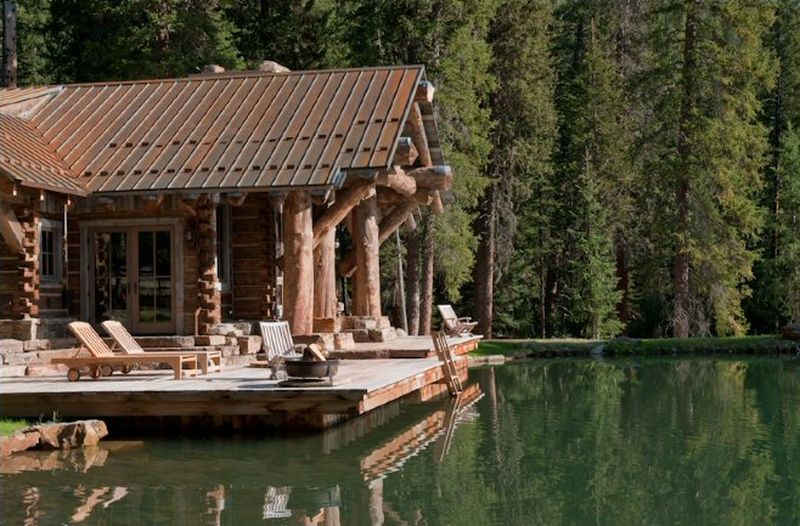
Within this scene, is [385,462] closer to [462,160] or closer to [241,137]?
[241,137]

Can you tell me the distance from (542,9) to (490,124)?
5148mm

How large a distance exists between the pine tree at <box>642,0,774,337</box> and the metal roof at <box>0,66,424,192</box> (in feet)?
50.5

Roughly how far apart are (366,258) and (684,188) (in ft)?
50.7

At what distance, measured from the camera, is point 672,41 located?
34156 mm

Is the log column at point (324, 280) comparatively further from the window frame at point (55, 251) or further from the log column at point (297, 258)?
the window frame at point (55, 251)

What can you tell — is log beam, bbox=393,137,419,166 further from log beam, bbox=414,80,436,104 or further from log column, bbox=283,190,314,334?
log column, bbox=283,190,314,334

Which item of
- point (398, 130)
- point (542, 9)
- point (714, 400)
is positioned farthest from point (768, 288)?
point (398, 130)

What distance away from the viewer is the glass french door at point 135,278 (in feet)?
61.6

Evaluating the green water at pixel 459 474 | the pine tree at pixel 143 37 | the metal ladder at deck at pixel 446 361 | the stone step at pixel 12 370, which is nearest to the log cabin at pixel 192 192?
the stone step at pixel 12 370

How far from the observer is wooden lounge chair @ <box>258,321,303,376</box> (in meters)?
15.3

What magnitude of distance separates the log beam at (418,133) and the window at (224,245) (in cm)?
422

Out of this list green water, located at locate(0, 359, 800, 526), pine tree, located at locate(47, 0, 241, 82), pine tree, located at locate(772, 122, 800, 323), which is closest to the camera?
green water, located at locate(0, 359, 800, 526)

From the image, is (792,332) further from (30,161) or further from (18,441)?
(18,441)

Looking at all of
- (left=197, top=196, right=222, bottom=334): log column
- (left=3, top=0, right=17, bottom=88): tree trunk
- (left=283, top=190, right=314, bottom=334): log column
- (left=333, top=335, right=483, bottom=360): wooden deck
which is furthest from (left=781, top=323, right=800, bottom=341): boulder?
(left=3, top=0, right=17, bottom=88): tree trunk
